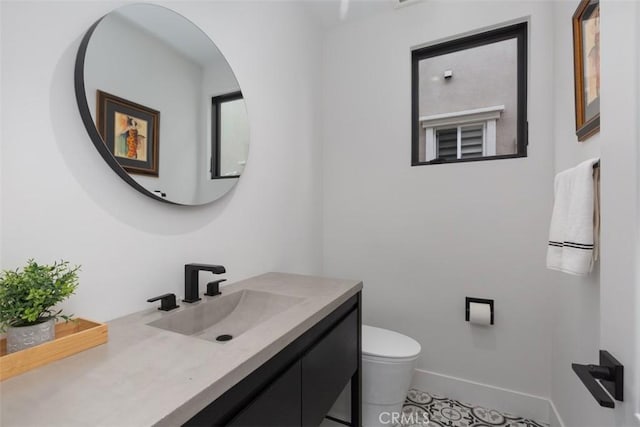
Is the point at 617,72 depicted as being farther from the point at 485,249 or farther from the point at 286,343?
the point at 485,249

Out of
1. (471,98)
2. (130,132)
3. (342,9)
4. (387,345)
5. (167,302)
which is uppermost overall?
(342,9)

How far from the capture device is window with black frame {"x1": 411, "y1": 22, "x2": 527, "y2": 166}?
1.89 m

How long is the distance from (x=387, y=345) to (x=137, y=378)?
133cm

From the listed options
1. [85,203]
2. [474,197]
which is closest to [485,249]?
[474,197]

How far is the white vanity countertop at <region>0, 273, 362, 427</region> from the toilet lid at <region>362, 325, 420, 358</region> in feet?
2.70

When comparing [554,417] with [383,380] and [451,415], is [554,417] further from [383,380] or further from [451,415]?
[383,380]

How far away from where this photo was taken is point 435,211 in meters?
1.98

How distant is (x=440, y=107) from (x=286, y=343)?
6.32 ft

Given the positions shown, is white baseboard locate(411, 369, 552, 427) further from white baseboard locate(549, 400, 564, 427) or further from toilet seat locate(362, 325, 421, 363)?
toilet seat locate(362, 325, 421, 363)

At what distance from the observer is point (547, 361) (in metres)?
1.74

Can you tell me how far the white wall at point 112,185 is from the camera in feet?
2.55

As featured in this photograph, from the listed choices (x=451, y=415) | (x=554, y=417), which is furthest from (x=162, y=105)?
(x=554, y=417)

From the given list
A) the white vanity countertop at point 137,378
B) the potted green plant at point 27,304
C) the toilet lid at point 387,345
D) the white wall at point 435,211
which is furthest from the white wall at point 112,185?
the toilet lid at point 387,345

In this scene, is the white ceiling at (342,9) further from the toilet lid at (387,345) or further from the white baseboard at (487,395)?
the white baseboard at (487,395)
